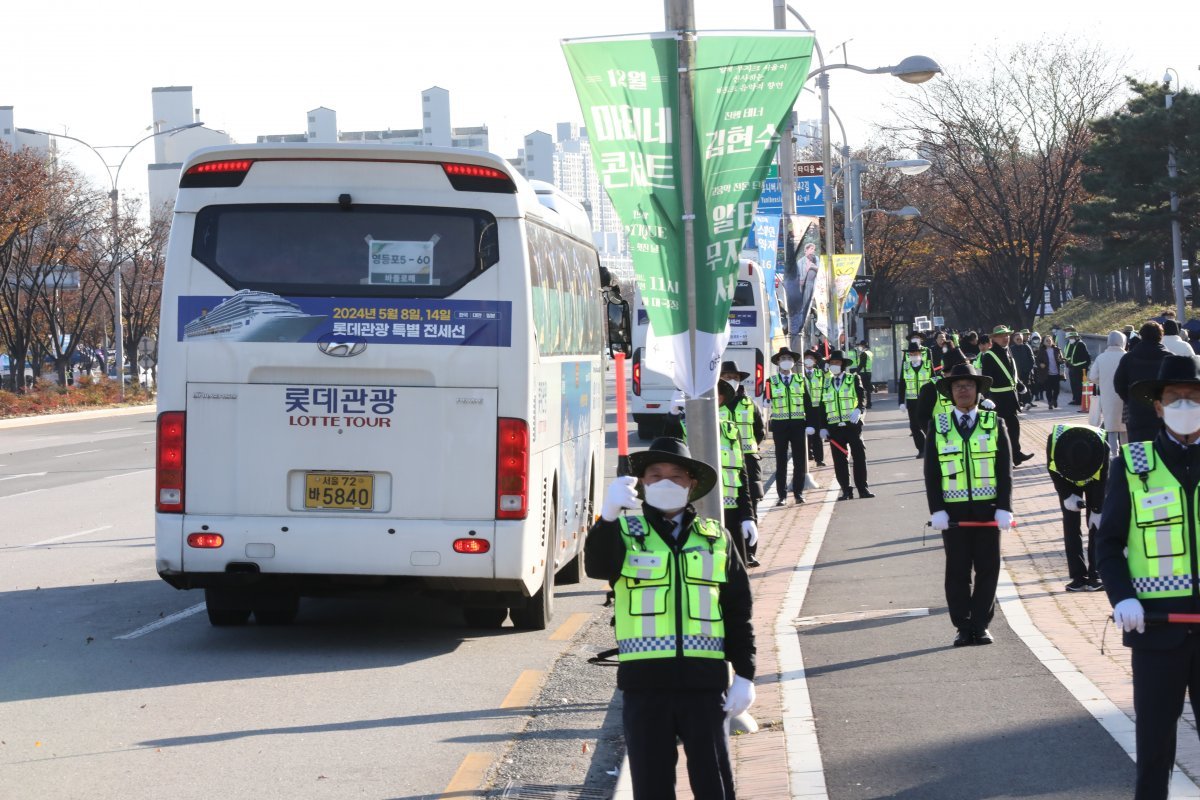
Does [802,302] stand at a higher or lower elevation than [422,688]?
higher

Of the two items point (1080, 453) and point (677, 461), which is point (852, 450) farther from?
point (677, 461)

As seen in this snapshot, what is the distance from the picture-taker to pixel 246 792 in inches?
274

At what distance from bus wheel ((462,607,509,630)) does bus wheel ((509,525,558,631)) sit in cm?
27

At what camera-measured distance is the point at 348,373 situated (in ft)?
33.4

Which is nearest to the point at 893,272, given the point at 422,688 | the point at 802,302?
the point at 802,302

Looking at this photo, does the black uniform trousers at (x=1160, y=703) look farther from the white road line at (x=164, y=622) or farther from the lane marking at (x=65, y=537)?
the lane marking at (x=65, y=537)

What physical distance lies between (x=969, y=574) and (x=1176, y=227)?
120ft

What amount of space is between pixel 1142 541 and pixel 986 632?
14.8ft

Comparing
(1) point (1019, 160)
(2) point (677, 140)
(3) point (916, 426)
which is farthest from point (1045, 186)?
(2) point (677, 140)

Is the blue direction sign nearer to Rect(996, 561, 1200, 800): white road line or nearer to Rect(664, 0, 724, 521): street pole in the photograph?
Rect(996, 561, 1200, 800): white road line

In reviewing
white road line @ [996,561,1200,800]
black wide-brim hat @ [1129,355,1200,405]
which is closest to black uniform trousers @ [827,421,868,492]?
white road line @ [996,561,1200,800]

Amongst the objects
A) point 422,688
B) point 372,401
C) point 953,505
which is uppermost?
point 372,401

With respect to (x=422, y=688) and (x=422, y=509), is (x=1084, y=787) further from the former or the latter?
(x=422, y=509)

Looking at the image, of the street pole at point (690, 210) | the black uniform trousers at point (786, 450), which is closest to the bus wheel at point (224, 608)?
the street pole at point (690, 210)
